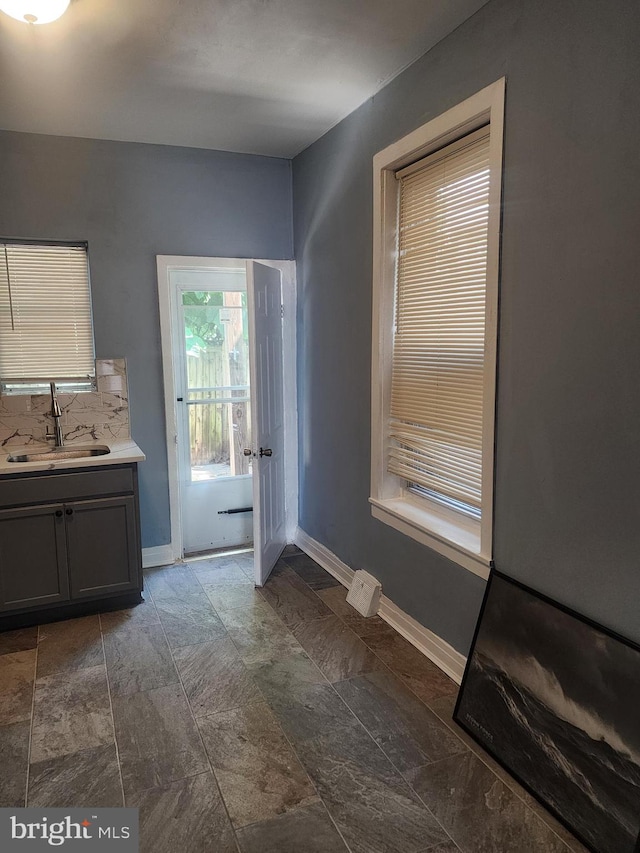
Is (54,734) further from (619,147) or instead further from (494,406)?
(619,147)

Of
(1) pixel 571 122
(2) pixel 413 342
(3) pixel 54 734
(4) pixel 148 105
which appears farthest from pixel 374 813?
(4) pixel 148 105

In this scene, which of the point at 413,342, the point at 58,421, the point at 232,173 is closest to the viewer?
the point at 413,342

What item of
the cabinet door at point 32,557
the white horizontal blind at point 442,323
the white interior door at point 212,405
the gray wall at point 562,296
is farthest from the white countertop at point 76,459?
the gray wall at point 562,296

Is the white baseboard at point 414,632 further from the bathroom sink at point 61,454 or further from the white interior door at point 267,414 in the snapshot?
the bathroom sink at point 61,454

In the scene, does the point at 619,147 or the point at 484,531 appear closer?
the point at 619,147

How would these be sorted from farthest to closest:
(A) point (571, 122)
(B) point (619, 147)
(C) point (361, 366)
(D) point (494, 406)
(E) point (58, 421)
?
1. (E) point (58, 421)
2. (C) point (361, 366)
3. (D) point (494, 406)
4. (A) point (571, 122)
5. (B) point (619, 147)

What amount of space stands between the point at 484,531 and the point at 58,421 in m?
2.54

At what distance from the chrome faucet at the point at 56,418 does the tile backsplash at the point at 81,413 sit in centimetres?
4

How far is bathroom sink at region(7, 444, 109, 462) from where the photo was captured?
330 cm

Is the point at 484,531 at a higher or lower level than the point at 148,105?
lower

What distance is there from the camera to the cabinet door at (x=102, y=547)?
10.1ft

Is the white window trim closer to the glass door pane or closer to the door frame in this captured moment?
the door frame

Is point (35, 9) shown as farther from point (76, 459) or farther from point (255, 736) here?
point (255, 736)

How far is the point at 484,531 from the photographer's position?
2.27m
